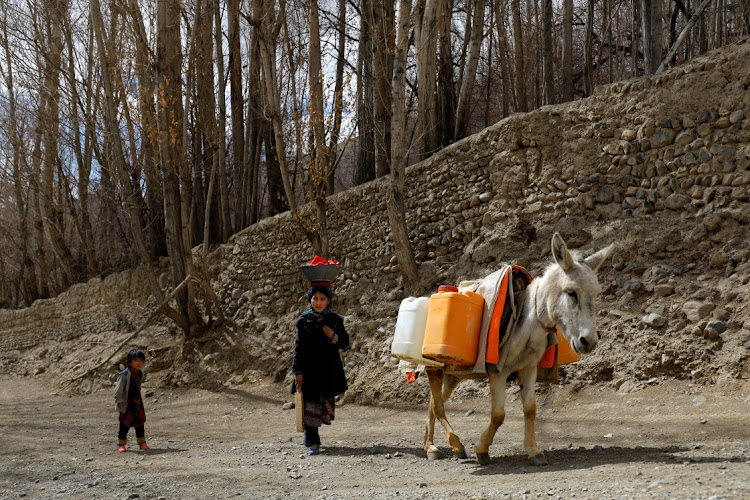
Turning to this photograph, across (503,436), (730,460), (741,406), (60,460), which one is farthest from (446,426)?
(60,460)

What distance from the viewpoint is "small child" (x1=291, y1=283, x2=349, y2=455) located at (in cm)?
647

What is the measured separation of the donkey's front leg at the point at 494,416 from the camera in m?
4.91

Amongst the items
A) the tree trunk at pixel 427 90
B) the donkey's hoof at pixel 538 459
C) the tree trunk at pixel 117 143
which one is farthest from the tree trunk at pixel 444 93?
the donkey's hoof at pixel 538 459

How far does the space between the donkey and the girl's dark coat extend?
58.4 inches

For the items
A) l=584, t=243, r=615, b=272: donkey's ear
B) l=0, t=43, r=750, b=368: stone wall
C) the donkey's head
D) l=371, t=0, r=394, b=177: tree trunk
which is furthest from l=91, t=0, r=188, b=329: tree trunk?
l=584, t=243, r=615, b=272: donkey's ear

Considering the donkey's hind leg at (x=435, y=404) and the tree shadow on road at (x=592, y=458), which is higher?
the donkey's hind leg at (x=435, y=404)

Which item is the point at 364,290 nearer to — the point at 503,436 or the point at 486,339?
the point at 503,436

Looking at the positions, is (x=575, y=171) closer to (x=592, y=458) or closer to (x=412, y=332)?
(x=412, y=332)

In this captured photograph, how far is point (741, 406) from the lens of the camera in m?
6.39

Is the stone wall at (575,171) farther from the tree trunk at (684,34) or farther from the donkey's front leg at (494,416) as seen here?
the donkey's front leg at (494,416)

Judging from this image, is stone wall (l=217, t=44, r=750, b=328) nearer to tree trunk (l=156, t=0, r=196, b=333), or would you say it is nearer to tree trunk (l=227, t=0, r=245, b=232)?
tree trunk (l=156, t=0, r=196, b=333)

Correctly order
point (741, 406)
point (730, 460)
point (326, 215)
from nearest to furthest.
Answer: point (730, 460) → point (741, 406) → point (326, 215)

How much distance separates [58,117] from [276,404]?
15564 millimetres

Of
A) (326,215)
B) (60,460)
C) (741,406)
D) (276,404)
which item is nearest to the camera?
(741,406)
